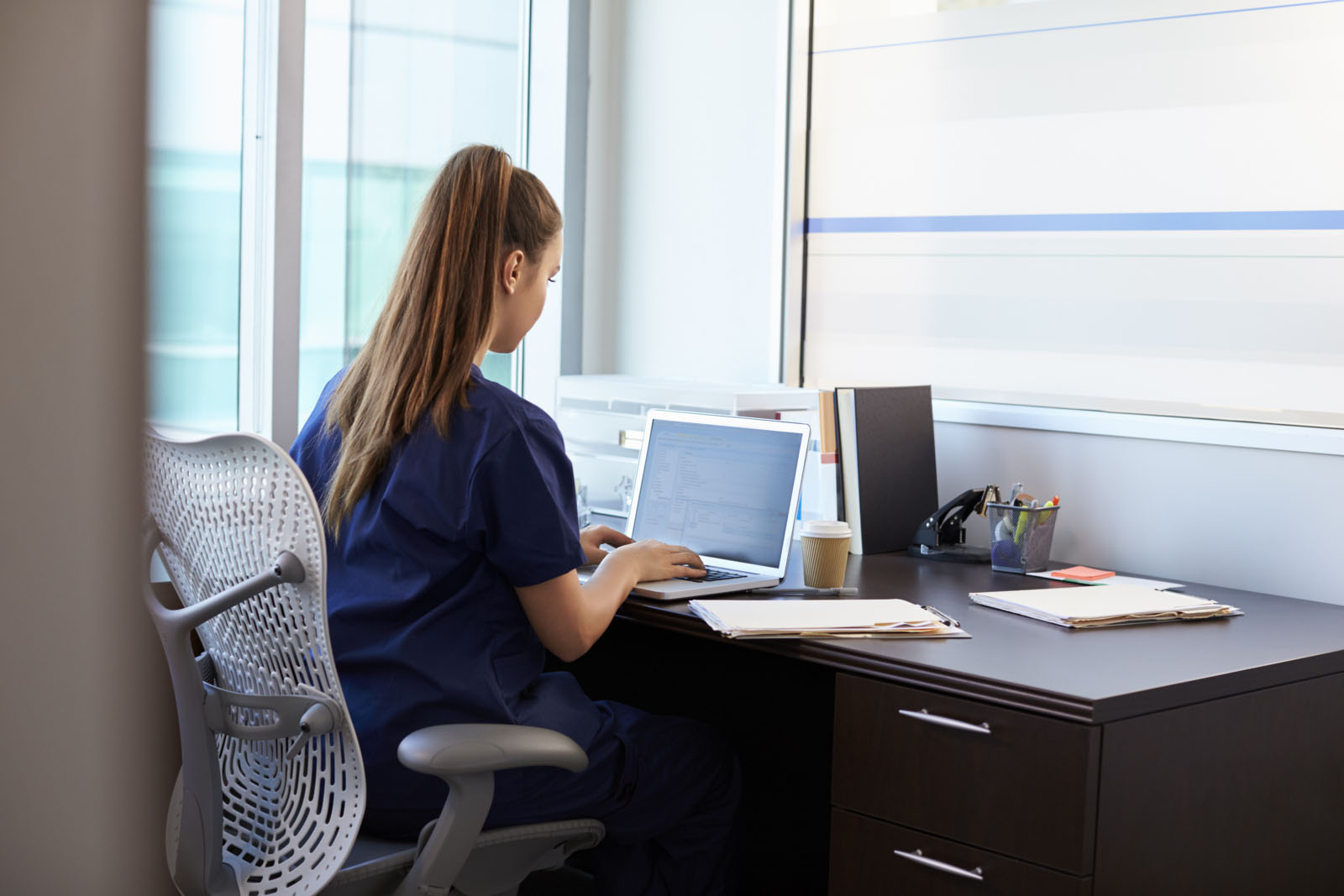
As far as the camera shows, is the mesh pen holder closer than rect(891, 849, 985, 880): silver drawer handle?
No

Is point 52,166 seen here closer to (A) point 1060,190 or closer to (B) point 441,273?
(B) point 441,273

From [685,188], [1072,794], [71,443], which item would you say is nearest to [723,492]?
[1072,794]

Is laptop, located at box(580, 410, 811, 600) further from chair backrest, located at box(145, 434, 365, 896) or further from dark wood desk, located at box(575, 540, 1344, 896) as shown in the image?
chair backrest, located at box(145, 434, 365, 896)

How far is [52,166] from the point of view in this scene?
0.62ft

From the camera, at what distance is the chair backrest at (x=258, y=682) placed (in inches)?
46.5

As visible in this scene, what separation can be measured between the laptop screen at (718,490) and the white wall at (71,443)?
1.62 meters

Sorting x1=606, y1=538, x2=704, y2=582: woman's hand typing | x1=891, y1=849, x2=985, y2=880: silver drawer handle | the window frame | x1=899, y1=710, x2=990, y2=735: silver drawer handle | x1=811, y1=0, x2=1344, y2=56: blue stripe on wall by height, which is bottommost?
x1=891, y1=849, x2=985, y2=880: silver drawer handle

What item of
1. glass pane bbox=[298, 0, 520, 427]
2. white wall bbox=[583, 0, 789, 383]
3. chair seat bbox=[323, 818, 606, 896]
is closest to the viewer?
chair seat bbox=[323, 818, 606, 896]

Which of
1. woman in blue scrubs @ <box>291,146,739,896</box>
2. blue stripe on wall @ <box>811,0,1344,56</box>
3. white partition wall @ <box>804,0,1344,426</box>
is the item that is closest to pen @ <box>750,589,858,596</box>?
woman in blue scrubs @ <box>291,146,739,896</box>

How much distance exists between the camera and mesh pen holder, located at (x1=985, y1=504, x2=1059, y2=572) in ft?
6.22

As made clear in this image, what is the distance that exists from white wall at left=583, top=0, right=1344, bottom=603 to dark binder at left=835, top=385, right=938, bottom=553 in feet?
0.35

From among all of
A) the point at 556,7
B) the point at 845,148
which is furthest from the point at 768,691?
the point at 556,7

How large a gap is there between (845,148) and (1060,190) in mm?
454

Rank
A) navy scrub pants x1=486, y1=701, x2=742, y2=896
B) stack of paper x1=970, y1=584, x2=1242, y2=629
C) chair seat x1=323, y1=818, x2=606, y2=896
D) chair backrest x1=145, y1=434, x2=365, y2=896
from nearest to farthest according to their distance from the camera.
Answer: chair backrest x1=145, y1=434, x2=365, y2=896 < chair seat x1=323, y1=818, x2=606, y2=896 < navy scrub pants x1=486, y1=701, x2=742, y2=896 < stack of paper x1=970, y1=584, x2=1242, y2=629
